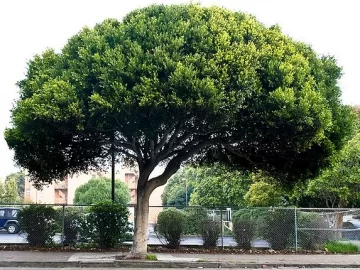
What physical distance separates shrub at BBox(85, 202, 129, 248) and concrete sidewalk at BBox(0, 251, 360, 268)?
1.21 meters

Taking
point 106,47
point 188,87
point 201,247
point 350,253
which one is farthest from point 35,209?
point 350,253

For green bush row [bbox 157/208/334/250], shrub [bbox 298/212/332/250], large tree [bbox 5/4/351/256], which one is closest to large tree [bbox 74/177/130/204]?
green bush row [bbox 157/208/334/250]

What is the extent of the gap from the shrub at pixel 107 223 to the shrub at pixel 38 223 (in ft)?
4.42

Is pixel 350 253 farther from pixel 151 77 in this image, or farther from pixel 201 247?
pixel 151 77

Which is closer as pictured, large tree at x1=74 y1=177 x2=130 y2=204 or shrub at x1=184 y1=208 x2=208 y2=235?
shrub at x1=184 y1=208 x2=208 y2=235

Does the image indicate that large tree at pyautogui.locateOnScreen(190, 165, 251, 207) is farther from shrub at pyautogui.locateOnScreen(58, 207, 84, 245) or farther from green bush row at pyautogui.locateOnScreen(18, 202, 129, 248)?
shrub at pyautogui.locateOnScreen(58, 207, 84, 245)

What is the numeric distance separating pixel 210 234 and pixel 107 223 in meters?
3.92

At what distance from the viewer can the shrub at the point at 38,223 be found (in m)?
18.8

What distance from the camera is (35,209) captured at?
18.9 m

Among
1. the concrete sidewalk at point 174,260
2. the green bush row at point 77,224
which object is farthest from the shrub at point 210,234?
the green bush row at point 77,224

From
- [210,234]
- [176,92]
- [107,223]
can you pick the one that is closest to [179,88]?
[176,92]

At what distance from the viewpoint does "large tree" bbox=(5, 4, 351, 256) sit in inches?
517

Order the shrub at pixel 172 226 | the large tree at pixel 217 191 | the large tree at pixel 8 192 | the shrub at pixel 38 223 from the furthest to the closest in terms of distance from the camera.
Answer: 1. the large tree at pixel 8 192
2. the large tree at pixel 217 191
3. the shrub at pixel 172 226
4. the shrub at pixel 38 223

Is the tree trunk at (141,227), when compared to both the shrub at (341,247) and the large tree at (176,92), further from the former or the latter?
the shrub at (341,247)
